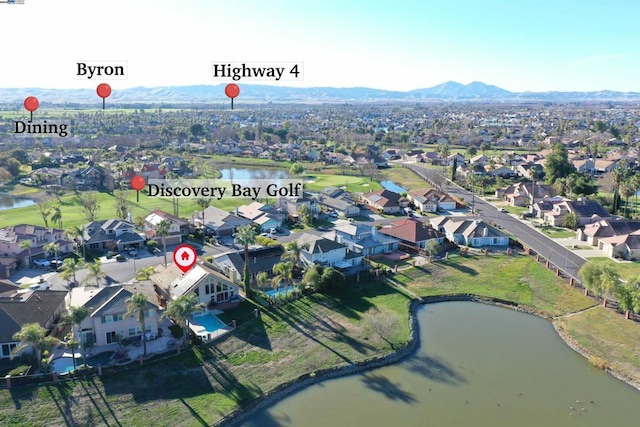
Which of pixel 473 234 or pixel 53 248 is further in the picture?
pixel 473 234

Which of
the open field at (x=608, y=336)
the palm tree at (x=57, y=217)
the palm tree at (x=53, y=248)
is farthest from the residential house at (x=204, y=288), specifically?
the open field at (x=608, y=336)

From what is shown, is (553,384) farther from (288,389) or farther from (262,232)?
(262,232)

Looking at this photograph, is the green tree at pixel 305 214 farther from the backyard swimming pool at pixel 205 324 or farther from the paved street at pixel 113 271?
the backyard swimming pool at pixel 205 324

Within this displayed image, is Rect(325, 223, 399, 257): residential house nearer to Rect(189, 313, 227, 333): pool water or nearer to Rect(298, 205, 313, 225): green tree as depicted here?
Rect(298, 205, 313, 225): green tree

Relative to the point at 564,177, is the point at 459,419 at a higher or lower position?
lower

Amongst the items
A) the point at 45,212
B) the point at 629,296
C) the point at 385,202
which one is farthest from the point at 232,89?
the point at 385,202

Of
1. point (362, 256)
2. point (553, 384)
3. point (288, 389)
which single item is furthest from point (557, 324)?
point (288, 389)

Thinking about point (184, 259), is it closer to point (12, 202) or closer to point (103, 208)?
point (103, 208)
